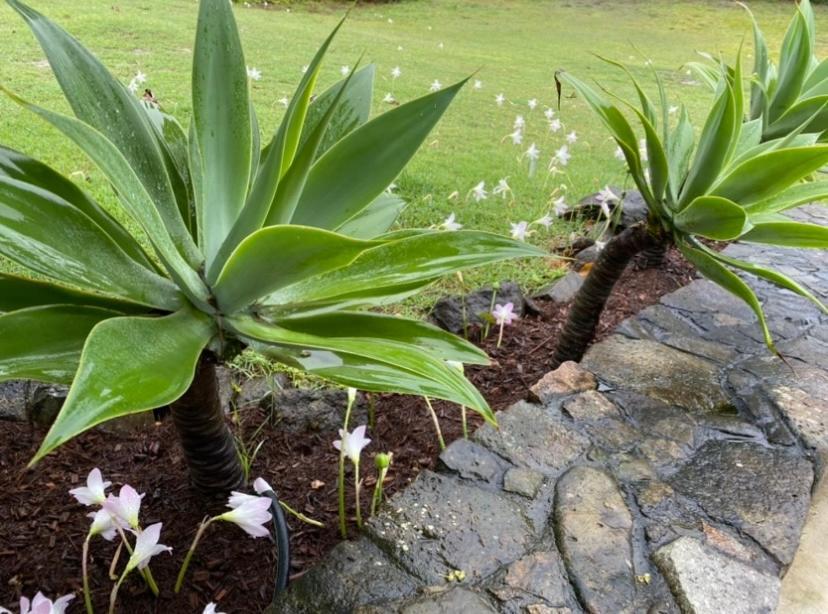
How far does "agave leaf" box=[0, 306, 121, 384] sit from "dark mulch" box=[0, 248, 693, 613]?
63 centimetres

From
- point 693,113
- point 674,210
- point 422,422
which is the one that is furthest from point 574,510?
A: point 693,113

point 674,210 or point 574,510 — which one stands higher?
point 674,210

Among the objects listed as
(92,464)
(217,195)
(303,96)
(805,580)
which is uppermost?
(303,96)

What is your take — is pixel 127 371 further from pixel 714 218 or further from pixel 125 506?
pixel 714 218

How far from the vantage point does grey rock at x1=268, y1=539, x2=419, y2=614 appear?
1.31 m

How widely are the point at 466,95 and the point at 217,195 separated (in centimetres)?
619

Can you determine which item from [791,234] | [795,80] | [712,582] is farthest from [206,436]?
[795,80]

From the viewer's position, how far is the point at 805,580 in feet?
6.08

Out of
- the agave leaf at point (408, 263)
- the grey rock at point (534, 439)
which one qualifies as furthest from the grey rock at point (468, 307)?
the agave leaf at point (408, 263)

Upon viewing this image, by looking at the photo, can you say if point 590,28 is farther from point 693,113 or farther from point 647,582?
point 647,582

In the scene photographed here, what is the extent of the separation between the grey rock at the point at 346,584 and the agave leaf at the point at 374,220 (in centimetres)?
68

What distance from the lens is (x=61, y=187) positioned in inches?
42.7

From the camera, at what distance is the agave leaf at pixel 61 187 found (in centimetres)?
103

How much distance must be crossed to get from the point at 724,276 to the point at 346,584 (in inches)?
48.2
